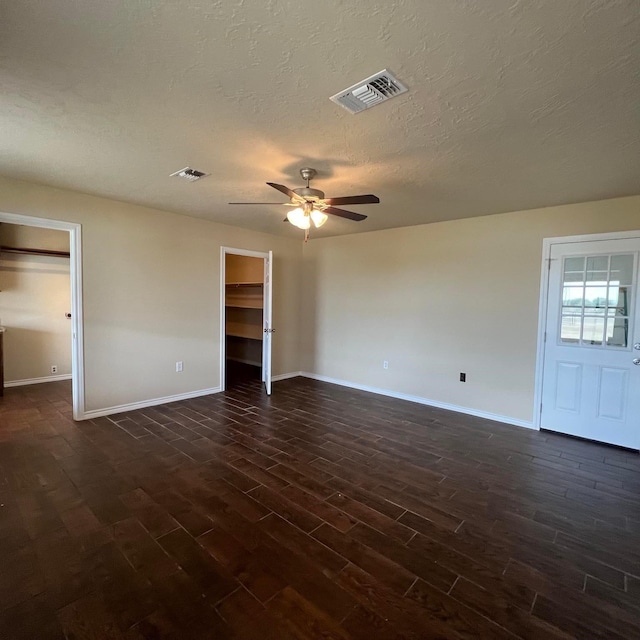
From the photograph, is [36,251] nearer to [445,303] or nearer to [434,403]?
[445,303]

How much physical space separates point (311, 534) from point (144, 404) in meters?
3.20

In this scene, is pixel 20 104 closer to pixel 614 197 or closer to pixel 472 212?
pixel 472 212

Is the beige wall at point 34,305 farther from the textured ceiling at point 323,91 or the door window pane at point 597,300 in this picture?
the door window pane at point 597,300

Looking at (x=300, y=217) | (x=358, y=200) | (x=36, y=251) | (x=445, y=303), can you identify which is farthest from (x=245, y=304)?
(x=358, y=200)

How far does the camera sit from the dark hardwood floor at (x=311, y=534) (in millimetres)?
1570

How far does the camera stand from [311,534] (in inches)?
83.4

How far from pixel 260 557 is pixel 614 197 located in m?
4.46

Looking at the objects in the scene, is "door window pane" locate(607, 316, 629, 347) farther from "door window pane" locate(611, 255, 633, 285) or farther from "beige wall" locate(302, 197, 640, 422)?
"beige wall" locate(302, 197, 640, 422)

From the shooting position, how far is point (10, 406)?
Answer: 4.32 metres

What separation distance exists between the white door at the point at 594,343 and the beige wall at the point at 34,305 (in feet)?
23.5

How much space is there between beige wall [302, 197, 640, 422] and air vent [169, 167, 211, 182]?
117 inches

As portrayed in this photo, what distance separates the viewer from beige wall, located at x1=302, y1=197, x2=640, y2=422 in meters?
3.96

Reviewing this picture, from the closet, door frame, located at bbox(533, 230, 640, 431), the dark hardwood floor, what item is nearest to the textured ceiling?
door frame, located at bbox(533, 230, 640, 431)

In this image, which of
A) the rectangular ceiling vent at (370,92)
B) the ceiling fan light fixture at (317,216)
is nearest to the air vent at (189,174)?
the ceiling fan light fixture at (317,216)
